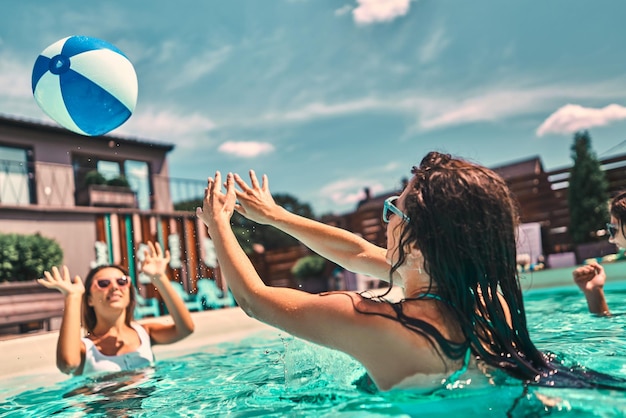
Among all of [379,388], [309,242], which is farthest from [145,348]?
[379,388]

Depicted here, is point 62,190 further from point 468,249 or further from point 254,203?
point 468,249

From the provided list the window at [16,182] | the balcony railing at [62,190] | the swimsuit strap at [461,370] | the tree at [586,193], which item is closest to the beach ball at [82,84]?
the swimsuit strap at [461,370]

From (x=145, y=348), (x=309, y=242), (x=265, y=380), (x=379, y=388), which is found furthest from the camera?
(x=145, y=348)

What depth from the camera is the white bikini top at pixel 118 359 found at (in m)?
3.48

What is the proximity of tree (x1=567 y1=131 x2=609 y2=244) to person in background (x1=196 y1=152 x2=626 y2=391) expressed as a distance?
11053mm

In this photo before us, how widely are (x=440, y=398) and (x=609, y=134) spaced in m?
12.1

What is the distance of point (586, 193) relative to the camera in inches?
460

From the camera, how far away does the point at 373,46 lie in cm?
1597

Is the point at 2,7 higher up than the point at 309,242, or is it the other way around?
the point at 2,7

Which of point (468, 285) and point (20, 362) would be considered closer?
point (468, 285)

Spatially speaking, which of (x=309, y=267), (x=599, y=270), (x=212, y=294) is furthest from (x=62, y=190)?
(x=599, y=270)

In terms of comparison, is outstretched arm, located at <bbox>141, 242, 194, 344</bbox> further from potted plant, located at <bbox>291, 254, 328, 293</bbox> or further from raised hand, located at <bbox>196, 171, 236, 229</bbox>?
potted plant, located at <bbox>291, 254, 328, 293</bbox>

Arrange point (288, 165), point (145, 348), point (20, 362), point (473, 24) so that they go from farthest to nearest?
point (288, 165) < point (473, 24) < point (20, 362) < point (145, 348)

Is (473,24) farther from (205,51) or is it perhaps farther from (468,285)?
(468,285)
